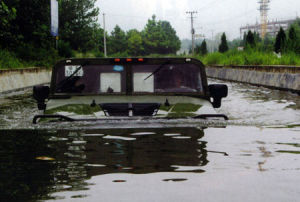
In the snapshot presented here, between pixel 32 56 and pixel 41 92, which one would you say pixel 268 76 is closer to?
pixel 41 92

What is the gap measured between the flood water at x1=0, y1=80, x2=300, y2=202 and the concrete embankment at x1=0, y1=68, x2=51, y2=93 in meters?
14.6

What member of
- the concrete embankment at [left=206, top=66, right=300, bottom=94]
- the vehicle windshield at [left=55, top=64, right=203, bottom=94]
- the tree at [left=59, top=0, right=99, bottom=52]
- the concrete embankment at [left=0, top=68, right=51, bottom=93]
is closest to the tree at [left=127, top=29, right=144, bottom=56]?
the tree at [left=59, top=0, right=99, bottom=52]

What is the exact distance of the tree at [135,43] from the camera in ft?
584

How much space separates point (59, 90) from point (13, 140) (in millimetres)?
1041

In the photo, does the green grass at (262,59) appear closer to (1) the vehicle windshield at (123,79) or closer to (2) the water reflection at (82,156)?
(1) the vehicle windshield at (123,79)

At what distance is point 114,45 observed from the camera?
174000 millimetres

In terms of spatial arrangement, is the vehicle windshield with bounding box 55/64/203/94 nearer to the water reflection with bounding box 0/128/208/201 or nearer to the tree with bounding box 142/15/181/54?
the water reflection with bounding box 0/128/208/201

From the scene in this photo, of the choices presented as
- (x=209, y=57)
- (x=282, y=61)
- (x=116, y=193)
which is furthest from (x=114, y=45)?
(x=116, y=193)

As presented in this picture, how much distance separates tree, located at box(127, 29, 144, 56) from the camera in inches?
7013

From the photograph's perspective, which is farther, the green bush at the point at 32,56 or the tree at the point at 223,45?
the tree at the point at 223,45

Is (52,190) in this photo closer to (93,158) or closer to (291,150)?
(93,158)

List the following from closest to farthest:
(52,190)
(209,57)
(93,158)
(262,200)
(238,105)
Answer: (262,200) → (52,190) → (93,158) → (238,105) → (209,57)

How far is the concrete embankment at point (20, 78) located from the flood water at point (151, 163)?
1456 centimetres

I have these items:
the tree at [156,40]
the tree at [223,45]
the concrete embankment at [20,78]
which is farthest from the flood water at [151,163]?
the tree at [156,40]
